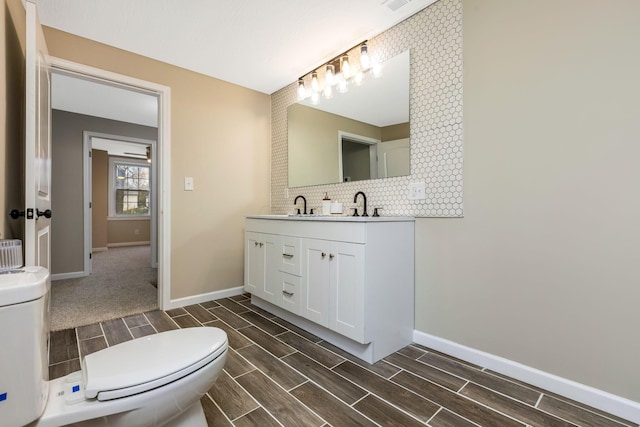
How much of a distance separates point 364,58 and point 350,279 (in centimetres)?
168

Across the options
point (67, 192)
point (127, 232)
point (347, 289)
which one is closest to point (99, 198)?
point (127, 232)

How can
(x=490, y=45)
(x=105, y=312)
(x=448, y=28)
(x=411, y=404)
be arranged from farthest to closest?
(x=105, y=312) → (x=448, y=28) → (x=490, y=45) → (x=411, y=404)

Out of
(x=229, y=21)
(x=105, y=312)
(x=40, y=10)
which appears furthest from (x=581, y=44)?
(x=105, y=312)

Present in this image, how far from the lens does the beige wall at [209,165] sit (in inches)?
106

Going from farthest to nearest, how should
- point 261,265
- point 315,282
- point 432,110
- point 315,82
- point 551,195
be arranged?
point 315,82
point 261,265
point 315,282
point 432,110
point 551,195

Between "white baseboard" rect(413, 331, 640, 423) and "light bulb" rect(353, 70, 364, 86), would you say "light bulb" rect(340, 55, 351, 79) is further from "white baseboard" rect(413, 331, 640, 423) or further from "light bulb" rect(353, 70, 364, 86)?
"white baseboard" rect(413, 331, 640, 423)

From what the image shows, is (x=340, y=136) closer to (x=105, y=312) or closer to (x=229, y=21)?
(x=229, y=21)

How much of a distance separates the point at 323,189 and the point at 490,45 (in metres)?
1.61

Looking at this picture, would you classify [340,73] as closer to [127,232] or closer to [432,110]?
[432,110]

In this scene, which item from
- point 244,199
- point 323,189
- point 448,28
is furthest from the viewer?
point 244,199

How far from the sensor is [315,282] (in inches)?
80.2

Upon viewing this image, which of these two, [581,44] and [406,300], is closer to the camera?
[581,44]

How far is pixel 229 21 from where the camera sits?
2086 mm

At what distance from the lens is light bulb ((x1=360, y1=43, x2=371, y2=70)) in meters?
2.24
